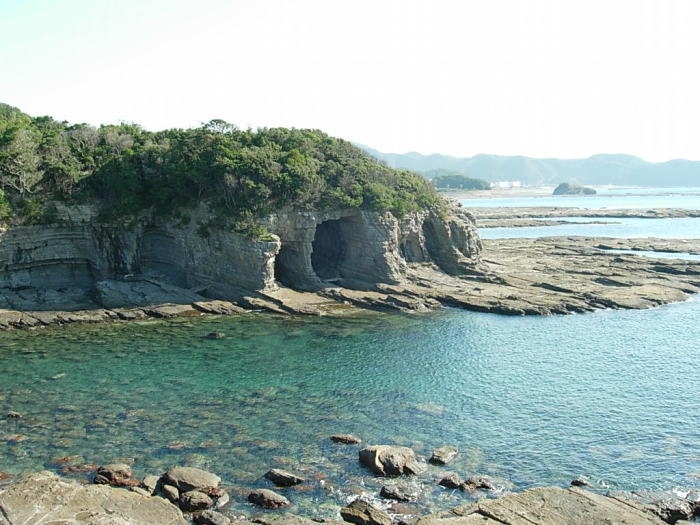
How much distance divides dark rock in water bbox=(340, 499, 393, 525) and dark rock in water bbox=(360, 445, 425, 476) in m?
2.46

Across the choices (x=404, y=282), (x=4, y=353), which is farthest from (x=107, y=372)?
(x=404, y=282)

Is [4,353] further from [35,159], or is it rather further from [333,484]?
[333,484]

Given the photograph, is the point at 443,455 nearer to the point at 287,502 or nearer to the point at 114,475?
the point at 287,502

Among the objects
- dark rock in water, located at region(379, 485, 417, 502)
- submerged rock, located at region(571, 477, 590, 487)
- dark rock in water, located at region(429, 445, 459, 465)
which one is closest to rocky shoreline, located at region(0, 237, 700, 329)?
dark rock in water, located at region(429, 445, 459, 465)

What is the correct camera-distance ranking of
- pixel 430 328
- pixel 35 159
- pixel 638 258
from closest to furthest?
pixel 430 328
pixel 35 159
pixel 638 258

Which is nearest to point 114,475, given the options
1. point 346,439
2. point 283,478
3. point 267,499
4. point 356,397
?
point 267,499

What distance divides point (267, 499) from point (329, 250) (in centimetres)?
4293

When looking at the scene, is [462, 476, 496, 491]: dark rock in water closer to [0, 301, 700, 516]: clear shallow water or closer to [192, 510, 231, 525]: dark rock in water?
[0, 301, 700, 516]: clear shallow water

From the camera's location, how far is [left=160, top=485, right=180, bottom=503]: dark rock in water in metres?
21.4

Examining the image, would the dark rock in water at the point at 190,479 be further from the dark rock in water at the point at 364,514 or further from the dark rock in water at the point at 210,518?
the dark rock in water at the point at 364,514

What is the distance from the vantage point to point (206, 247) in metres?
53.3

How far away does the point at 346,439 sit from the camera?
26.0 metres

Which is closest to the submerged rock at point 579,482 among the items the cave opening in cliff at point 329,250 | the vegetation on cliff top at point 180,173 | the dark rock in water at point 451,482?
the dark rock in water at point 451,482

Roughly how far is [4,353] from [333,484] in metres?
27.0
